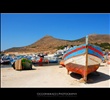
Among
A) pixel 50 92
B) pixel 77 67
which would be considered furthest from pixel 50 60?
pixel 50 92

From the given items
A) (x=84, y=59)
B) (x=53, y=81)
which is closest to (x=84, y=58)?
(x=84, y=59)

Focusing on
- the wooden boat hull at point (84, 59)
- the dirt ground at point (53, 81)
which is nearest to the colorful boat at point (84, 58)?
the wooden boat hull at point (84, 59)

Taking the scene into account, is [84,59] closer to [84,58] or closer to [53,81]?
[84,58]

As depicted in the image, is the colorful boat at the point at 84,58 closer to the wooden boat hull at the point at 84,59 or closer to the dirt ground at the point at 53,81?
the wooden boat hull at the point at 84,59

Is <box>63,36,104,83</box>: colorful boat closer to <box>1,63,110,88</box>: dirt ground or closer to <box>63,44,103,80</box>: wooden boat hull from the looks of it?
<box>63,44,103,80</box>: wooden boat hull

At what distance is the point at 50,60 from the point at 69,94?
37.4ft

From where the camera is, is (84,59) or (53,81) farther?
(53,81)

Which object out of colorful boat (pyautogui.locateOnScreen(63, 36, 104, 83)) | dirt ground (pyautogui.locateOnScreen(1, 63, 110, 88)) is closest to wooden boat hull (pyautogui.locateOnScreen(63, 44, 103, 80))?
colorful boat (pyautogui.locateOnScreen(63, 36, 104, 83))

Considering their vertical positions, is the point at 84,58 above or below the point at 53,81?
above

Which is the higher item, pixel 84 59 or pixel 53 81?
pixel 84 59
